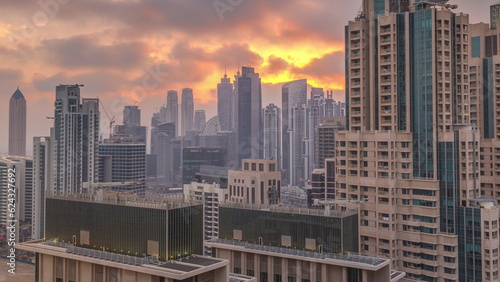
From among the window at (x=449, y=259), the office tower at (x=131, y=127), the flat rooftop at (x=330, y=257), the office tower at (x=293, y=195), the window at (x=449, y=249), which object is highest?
the office tower at (x=131, y=127)

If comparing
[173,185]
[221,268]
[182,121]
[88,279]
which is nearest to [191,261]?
[221,268]

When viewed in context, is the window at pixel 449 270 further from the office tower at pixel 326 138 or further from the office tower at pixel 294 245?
the office tower at pixel 326 138

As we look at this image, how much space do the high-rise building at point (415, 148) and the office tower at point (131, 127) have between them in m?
66.6

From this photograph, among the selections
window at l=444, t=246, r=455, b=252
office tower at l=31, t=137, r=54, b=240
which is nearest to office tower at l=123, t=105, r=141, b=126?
office tower at l=31, t=137, r=54, b=240

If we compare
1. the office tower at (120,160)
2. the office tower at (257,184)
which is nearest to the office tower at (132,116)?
the office tower at (120,160)

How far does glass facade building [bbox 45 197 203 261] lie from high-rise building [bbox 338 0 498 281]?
15.4 meters

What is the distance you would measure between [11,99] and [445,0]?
137ft

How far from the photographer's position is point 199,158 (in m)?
108

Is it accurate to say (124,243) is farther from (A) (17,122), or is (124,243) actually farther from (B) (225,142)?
(B) (225,142)

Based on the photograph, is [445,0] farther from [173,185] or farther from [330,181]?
[173,185]

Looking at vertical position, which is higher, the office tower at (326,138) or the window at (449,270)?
the office tower at (326,138)

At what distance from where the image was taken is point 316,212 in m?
24.2

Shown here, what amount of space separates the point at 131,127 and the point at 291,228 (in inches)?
3112

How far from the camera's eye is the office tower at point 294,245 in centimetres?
2277
